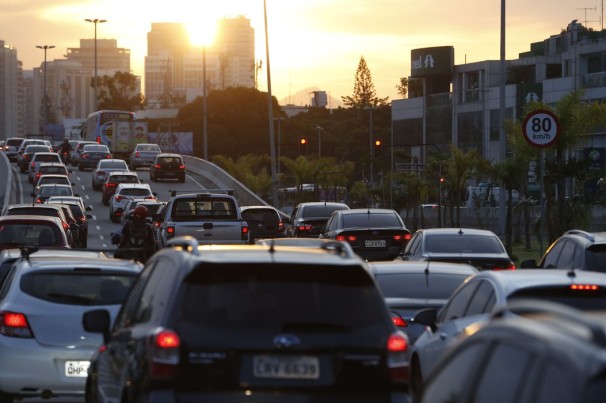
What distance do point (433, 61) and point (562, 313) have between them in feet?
365

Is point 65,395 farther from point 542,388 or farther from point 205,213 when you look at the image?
point 205,213

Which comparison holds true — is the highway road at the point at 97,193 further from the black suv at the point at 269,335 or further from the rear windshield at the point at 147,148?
the black suv at the point at 269,335

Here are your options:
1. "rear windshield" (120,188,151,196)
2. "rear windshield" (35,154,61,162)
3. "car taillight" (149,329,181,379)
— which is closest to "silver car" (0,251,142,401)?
"car taillight" (149,329,181,379)

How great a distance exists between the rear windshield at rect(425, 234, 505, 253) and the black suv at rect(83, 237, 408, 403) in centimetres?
1328

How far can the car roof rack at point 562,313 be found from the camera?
4133 mm

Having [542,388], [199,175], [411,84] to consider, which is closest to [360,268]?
[542,388]

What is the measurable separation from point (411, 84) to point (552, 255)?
125581 millimetres

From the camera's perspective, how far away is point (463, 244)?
21.3 m

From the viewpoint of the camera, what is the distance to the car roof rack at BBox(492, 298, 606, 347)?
413 cm

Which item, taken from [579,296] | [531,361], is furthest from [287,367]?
[531,361]

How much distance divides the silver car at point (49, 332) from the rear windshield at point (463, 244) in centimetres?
937

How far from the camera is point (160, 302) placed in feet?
26.4

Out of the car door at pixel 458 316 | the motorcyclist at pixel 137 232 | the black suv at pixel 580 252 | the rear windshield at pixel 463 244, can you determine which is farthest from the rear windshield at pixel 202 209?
the car door at pixel 458 316

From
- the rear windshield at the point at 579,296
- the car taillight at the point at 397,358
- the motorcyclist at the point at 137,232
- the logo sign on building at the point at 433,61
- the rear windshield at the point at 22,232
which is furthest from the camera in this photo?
the logo sign on building at the point at 433,61
